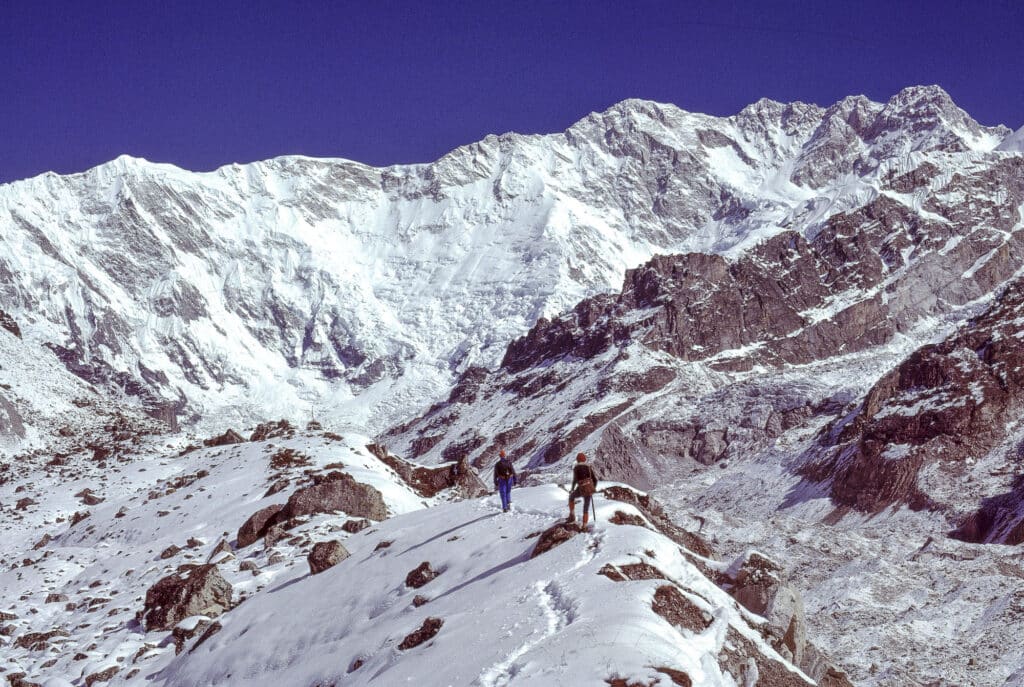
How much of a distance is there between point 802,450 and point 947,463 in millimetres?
32358

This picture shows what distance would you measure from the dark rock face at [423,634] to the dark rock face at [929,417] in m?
115

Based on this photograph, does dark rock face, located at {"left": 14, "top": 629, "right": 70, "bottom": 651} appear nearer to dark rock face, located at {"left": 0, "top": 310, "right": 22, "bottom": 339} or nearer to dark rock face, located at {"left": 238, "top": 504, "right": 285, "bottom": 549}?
dark rock face, located at {"left": 238, "top": 504, "right": 285, "bottom": 549}

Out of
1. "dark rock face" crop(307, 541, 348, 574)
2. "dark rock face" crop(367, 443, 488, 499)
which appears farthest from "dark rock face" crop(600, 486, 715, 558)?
"dark rock face" crop(367, 443, 488, 499)

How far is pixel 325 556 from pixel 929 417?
407ft

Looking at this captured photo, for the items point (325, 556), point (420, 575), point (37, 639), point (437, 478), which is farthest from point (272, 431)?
point (420, 575)

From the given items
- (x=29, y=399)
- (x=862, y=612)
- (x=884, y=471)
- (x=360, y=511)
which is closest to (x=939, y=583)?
(x=862, y=612)

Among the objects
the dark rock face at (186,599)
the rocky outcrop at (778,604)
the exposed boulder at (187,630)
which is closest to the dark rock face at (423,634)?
the rocky outcrop at (778,604)

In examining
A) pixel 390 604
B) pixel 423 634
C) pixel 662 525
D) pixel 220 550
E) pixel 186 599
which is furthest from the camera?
pixel 220 550

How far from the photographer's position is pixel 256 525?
148 feet

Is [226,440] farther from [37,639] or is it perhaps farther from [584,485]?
[584,485]

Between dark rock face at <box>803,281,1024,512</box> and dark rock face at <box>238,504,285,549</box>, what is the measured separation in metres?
99.3

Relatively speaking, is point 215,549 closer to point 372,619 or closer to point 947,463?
point 372,619

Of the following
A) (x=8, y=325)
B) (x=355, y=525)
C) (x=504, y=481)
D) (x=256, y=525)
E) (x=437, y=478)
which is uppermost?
(x=8, y=325)

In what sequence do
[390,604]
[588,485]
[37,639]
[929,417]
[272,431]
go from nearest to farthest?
[390,604] → [588,485] → [37,639] → [272,431] → [929,417]
